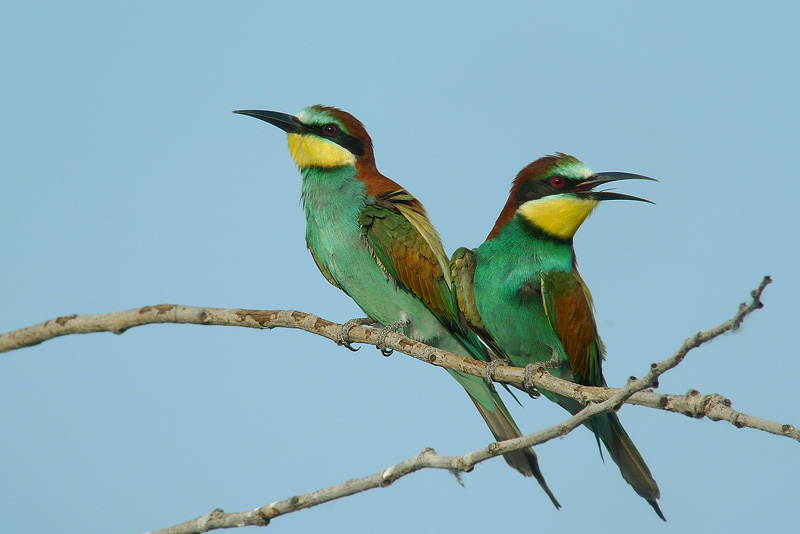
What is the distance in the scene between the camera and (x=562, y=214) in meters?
3.35

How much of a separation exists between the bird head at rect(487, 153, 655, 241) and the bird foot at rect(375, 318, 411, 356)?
57cm

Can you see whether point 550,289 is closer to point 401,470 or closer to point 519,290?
point 519,290

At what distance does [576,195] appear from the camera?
3340 millimetres

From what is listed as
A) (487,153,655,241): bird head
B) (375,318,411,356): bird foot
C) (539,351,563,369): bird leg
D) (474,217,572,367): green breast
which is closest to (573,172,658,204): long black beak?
(487,153,655,241): bird head

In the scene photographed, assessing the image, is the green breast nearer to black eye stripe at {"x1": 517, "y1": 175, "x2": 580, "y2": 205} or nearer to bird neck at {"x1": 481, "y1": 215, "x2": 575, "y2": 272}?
bird neck at {"x1": 481, "y1": 215, "x2": 575, "y2": 272}

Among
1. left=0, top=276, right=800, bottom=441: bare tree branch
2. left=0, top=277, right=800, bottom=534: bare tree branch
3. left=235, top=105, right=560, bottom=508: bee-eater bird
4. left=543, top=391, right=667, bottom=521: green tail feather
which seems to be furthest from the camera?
left=235, top=105, right=560, bottom=508: bee-eater bird

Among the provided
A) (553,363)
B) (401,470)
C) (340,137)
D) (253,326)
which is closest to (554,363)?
(553,363)

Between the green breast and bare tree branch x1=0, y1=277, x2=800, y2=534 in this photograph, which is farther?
the green breast

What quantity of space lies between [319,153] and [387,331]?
99 cm

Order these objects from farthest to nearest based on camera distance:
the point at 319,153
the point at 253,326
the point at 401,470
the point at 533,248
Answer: the point at 319,153 → the point at 533,248 → the point at 253,326 → the point at 401,470

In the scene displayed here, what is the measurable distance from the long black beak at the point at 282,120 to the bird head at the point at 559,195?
1147 mm

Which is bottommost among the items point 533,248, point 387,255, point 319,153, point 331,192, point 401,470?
point 401,470

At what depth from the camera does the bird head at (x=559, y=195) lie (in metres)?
3.34

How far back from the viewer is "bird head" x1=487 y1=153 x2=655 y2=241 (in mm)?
3338
